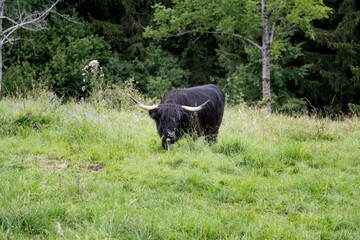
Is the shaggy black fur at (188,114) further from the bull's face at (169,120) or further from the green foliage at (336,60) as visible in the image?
the green foliage at (336,60)

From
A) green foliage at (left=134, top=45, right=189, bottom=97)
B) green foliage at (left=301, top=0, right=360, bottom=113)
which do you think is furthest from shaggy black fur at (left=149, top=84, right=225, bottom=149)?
green foliage at (left=134, top=45, right=189, bottom=97)

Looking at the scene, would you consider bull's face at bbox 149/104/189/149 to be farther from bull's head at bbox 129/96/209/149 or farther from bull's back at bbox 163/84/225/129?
bull's back at bbox 163/84/225/129

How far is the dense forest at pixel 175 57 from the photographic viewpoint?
72.0 ft

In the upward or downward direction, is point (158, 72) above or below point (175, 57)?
below

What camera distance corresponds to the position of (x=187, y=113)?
319 inches

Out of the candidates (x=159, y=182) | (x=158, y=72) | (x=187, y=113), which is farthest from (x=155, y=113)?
(x=158, y=72)

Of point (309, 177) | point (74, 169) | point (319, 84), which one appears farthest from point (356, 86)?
point (74, 169)

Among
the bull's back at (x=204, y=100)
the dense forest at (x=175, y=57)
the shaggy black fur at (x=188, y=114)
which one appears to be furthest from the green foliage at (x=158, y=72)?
the bull's back at (x=204, y=100)

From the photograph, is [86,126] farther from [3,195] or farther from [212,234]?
[212,234]

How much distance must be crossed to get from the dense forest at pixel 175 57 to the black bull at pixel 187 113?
1045cm

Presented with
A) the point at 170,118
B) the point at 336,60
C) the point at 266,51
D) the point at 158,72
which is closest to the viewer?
the point at 170,118

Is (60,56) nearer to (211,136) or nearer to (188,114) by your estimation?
(211,136)

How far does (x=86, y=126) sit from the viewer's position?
7969 millimetres

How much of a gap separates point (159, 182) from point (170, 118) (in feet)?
6.97
